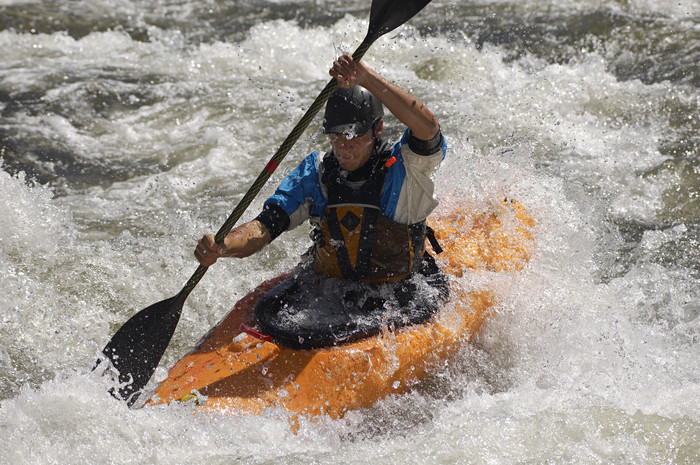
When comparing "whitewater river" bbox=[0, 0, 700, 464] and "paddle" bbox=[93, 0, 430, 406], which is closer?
"whitewater river" bbox=[0, 0, 700, 464]

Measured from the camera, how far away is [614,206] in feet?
17.5

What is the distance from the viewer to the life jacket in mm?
3285

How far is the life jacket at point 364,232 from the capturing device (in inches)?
129

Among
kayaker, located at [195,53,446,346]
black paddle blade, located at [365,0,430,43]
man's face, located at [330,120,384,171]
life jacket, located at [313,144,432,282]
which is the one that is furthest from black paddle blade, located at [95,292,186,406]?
black paddle blade, located at [365,0,430,43]

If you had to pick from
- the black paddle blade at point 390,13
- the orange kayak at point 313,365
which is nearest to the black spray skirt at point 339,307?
the orange kayak at point 313,365

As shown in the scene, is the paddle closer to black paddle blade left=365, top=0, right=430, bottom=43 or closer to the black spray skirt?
the black spray skirt

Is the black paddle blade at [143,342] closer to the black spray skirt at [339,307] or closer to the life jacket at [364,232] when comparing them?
the black spray skirt at [339,307]

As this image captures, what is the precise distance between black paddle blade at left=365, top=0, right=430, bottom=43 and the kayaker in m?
0.25

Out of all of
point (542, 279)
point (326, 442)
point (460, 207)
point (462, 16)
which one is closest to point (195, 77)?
point (462, 16)

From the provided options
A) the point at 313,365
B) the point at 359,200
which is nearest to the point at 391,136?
the point at 359,200

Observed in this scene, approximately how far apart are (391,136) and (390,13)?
3276mm

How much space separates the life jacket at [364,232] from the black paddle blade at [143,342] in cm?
75

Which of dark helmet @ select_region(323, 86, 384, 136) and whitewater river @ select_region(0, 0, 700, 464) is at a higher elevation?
dark helmet @ select_region(323, 86, 384, 136)

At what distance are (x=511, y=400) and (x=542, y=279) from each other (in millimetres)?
818
